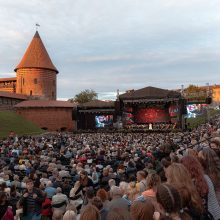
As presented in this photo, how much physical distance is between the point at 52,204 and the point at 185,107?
3648cm

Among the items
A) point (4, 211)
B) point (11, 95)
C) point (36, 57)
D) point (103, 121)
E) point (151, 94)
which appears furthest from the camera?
point (36, 57)

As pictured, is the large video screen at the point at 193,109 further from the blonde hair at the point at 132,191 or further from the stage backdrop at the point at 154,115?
the blonde hair at the point at 132,191

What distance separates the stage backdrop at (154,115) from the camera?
1789 inches

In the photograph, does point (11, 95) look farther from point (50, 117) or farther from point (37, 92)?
point (37, 92)

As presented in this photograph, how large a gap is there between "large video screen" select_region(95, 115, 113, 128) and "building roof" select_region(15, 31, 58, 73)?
94.8ft

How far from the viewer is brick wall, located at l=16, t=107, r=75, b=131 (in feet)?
181

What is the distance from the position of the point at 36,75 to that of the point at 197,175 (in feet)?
224

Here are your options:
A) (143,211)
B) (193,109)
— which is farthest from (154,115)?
(143,211)

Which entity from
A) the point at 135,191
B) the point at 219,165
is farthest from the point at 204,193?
the point at 135,191

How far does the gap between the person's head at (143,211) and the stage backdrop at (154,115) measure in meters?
42.4

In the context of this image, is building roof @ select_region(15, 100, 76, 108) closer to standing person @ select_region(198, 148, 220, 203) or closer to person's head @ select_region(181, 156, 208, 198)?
standing person @ select_region(198, 148, 220, 203)

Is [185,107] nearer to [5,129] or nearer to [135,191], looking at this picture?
[5,129]

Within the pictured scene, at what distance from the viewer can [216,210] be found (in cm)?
427

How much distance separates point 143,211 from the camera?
131 inches
